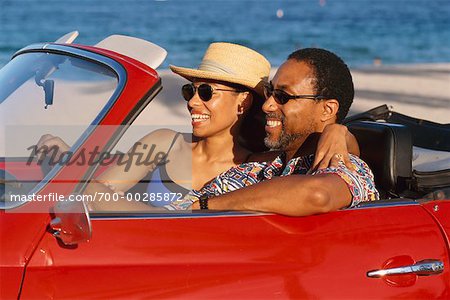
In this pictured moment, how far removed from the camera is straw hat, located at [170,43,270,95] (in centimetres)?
403

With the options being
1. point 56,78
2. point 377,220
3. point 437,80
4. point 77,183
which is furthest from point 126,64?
point 437,80

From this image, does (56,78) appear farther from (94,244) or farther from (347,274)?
(347,274)

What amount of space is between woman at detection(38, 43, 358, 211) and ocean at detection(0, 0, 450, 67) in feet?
58.4

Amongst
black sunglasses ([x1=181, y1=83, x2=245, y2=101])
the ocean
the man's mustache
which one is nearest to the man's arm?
the man's mustache

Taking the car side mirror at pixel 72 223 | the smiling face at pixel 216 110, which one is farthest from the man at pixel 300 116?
the car side mirror at pixel 72 223

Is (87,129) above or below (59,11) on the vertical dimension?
above

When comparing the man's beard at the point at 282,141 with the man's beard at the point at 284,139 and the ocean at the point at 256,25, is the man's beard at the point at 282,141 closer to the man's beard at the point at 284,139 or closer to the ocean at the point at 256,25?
the man's beard at the point at 284,139

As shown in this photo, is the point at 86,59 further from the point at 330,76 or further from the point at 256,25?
the point at 256,25

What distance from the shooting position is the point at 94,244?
9.83 feet

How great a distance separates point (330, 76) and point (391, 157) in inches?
17.8

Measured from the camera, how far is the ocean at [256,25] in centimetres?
2706

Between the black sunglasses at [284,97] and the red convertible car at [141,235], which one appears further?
the black sunglasses at [284,97]

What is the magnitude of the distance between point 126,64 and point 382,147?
1137 mm

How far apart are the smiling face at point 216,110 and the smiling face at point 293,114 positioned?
0.32m
